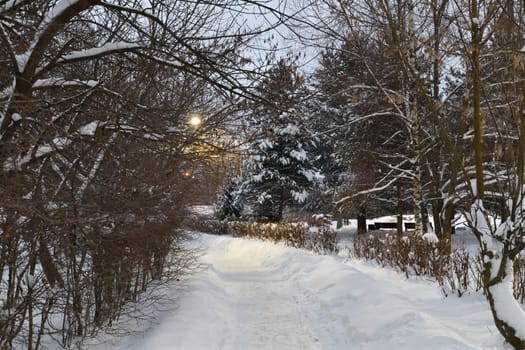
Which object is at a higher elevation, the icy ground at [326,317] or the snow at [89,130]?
the snow at [89,130]

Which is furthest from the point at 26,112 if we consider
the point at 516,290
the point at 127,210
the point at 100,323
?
the point at 516,290

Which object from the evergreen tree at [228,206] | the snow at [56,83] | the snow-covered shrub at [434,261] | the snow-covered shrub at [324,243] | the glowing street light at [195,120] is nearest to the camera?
the snow at [56,83]

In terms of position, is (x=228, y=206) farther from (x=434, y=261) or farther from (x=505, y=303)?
(x=505, y=303)

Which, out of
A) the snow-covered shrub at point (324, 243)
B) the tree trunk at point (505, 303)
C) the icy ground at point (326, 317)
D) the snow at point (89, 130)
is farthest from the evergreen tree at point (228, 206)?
the tree trunk at point (505, 303)

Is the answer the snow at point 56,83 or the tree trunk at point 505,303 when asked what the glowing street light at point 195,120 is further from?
the tree trunk at point 505,303

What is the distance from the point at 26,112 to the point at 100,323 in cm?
287

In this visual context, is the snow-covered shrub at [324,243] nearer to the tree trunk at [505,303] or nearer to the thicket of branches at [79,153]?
the thicket of branches at [79,153]

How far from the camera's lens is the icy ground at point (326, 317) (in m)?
4.27

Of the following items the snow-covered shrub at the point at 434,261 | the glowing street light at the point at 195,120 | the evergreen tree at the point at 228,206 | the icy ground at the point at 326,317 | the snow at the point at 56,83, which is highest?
the glowing street light at the point at 195,120

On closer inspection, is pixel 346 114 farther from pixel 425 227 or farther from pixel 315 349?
pixel 315 349

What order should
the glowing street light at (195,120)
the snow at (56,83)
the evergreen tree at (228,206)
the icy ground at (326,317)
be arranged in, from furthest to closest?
the evergreen tree at (228,206) < the glowing street light at (195,120) < the icy ground at (326,317) < the snow at (56,83)

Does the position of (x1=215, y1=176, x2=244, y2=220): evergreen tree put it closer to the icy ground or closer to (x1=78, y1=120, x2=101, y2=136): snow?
the icy ground

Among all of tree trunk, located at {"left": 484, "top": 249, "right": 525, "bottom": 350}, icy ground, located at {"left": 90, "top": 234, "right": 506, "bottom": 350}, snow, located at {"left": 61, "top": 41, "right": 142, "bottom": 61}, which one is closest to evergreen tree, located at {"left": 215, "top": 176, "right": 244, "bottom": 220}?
icy ground, located at {"left": 90, "top": 234, "right": 506, "bottom": 350}

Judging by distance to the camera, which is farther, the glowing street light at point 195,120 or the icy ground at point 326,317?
the glowing street light at point 195,120
